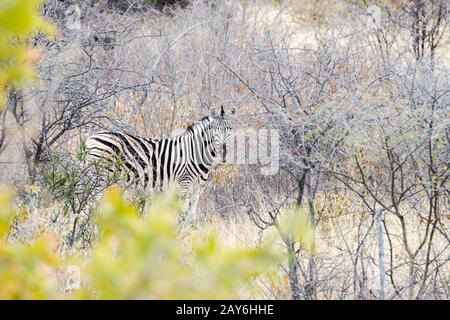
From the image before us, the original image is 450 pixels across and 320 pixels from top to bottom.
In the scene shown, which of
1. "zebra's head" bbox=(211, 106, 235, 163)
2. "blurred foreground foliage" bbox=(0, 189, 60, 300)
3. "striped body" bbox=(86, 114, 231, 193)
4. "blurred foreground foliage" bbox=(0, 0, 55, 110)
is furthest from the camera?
"zebra's head" bbox=(211, 106, 235, 163)

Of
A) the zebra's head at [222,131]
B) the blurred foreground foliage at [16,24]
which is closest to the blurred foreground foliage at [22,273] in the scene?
the blurred foreground foliage at [16,24]

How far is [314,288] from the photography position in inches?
185

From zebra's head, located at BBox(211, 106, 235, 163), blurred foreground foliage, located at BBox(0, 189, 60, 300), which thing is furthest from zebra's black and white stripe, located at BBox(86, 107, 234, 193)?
blurred foreground foliage, located at BBox(0, 189, 60, 300)

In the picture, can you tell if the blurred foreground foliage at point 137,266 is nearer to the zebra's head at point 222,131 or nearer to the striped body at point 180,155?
the striped body at point 180,155

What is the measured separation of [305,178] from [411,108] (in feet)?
3.13

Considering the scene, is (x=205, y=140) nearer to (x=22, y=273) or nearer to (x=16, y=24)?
(x=22, y=273)

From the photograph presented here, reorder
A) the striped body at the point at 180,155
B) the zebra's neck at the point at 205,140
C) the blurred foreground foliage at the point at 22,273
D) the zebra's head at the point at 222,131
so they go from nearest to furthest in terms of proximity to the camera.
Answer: the blurred foreground foliage at the point at 22,273, the striped body at the point at 180,155, the zebra's head at the point at 222,131, the zebra's neck at the point at 205,140

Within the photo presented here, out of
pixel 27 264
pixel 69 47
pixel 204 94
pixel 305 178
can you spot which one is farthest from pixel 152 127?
pixel 27 264

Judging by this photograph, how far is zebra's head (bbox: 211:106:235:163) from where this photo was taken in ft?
29.3

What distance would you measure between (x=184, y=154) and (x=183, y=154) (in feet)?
0.04

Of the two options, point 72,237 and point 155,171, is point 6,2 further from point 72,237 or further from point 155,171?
point 155,171

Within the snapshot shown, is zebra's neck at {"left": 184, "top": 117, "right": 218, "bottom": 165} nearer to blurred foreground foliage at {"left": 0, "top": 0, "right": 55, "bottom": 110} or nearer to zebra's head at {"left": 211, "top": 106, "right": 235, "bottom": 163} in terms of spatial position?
zebra's head at {"left": 211, "top": 106, "right": 235, "bottom": 163}

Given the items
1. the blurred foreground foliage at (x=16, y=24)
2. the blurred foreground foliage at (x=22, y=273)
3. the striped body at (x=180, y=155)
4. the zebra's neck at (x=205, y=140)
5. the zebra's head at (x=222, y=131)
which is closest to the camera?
the blurred foreground foliage at (x=16, y=24)

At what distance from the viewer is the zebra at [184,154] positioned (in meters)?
8.51
